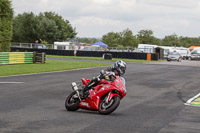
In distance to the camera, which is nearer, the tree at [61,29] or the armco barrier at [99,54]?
the armco barrier at [99,54]

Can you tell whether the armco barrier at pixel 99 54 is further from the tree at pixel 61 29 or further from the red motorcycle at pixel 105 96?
the red motorcycle at pixel 105 96

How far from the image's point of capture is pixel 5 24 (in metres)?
35.8

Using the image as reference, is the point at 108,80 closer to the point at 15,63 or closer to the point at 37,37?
the point at 15,63

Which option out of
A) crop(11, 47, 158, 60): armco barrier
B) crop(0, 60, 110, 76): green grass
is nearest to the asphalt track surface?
crop(0, 60, 110, 76): green grass

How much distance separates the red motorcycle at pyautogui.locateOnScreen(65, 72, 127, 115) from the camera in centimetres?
886

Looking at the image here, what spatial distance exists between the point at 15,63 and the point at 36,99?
21.3 meters

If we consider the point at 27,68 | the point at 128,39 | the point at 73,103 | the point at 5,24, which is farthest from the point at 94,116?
the point at 128,39

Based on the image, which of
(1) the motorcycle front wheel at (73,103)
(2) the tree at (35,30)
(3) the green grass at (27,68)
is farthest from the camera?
(2) the tree at (35,30)

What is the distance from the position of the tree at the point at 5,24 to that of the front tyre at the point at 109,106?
91.4 ft

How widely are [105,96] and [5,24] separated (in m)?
28.6

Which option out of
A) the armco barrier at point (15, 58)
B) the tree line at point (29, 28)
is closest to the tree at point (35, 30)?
the tree line at point (29, 28)

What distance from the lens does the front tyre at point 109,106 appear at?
8789 millimetres

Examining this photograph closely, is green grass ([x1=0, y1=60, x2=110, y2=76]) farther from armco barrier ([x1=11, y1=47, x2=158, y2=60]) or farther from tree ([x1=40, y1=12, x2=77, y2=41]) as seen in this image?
tree ([x1=40, y1=12, x2=77, y2=41])

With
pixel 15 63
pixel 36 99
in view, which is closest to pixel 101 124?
pixel 36 99
